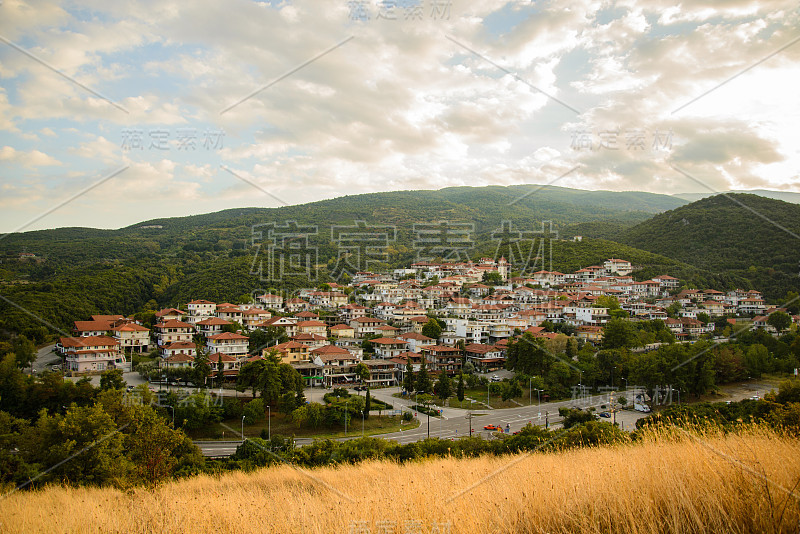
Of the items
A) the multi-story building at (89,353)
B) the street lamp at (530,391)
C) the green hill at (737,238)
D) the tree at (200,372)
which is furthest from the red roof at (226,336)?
the green hill at (737,238)

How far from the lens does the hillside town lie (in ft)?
75.4

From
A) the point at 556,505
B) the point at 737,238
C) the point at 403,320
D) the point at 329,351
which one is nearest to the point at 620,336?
the point at 403,320

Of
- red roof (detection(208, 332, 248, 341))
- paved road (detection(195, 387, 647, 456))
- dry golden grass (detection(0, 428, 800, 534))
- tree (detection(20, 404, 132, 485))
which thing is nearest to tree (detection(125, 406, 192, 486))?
tree (detection(20, 404, 132, 485))

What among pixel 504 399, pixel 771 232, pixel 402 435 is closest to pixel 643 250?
pixel 771 232

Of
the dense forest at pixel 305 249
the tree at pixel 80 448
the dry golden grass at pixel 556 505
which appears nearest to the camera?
the dry golden grass at pixel 556 505

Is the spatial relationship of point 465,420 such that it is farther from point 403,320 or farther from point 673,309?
point 673,309

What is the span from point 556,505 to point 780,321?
103ft

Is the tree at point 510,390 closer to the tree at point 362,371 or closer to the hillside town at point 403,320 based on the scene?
the hillside town at point 403,320

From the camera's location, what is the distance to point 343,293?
38406 millimetres

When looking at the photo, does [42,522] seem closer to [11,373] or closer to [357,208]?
[11,373]

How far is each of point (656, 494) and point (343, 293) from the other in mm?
36222

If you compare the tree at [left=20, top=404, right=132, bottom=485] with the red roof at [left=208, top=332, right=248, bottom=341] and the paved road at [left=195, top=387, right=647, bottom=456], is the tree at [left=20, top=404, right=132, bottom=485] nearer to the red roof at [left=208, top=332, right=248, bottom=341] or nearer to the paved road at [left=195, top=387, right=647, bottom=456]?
the paved road at [left=195, top=387, right=647, bottom=456]

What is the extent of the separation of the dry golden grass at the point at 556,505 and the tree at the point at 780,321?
28.8 meters

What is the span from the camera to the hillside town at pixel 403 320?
2297 cm
